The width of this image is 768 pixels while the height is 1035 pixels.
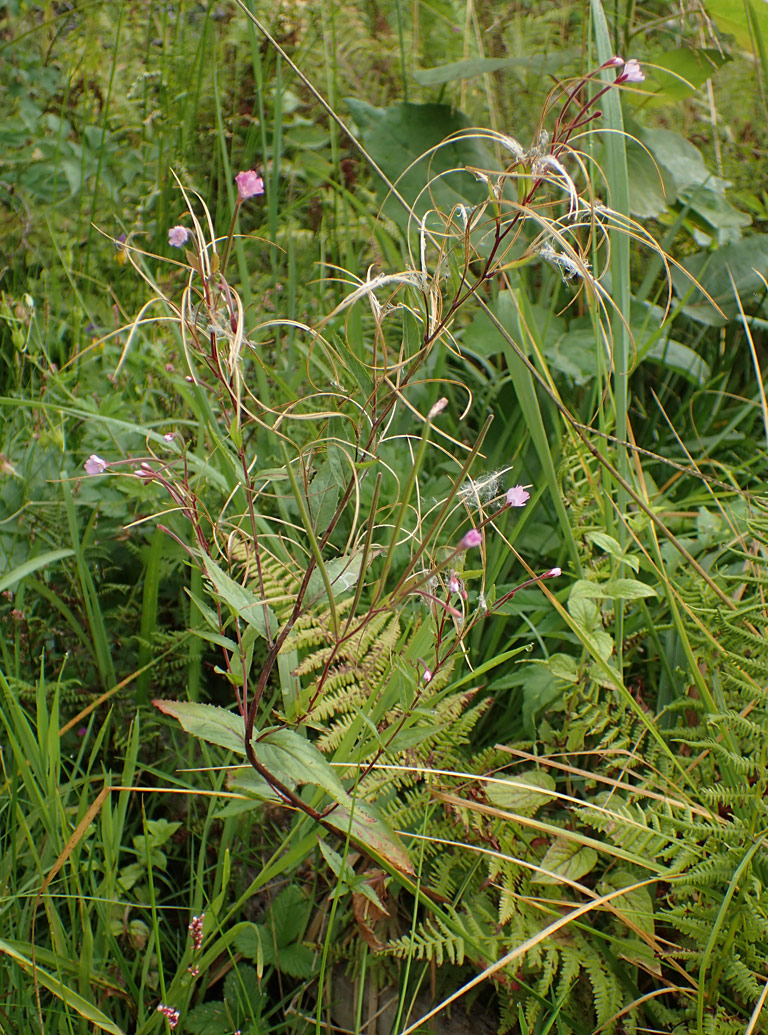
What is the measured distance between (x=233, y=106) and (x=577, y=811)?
248 cm

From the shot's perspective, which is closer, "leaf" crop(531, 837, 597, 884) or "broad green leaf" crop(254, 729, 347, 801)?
"broad green leaf" crop(254, 729, 347, 801)

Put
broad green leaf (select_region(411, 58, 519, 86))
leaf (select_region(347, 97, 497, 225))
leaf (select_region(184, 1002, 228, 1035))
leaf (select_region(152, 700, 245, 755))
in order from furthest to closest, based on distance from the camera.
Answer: leaf (select_region(347, 97, 497, 225))
broad green leaf (select_region(411, 58, 519, 86))
leaf (select_region(184, 1002, 228, 1035))
leaf (select_region(152, 700, 245, 755))

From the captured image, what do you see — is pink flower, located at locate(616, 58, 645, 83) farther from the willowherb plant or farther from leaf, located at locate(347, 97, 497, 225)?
leaf, located at locate(347, 97, 497, 225)

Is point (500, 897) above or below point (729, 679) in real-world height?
below

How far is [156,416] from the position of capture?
1.77 meters

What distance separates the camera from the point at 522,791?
1.16m

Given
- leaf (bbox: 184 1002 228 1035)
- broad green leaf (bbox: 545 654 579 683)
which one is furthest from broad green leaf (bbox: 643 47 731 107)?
leaf (bbox: 184 1002 228 1035)

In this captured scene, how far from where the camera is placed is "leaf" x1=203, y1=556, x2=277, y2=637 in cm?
84

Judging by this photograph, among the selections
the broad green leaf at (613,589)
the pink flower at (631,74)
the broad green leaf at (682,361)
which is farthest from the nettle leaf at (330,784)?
the broad green leaf at (682,361)

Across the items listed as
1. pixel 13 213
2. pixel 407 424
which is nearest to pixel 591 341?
pixel 407 424

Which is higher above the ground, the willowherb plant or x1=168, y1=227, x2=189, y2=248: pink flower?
Answer: x1=168, y1=227, x2=189, y2=248: pink flower

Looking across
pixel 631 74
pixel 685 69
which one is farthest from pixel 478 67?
pixel 631 74

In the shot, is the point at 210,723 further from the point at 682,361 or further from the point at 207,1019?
the point at 682,361

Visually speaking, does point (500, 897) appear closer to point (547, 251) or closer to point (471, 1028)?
point (471, 1028)
